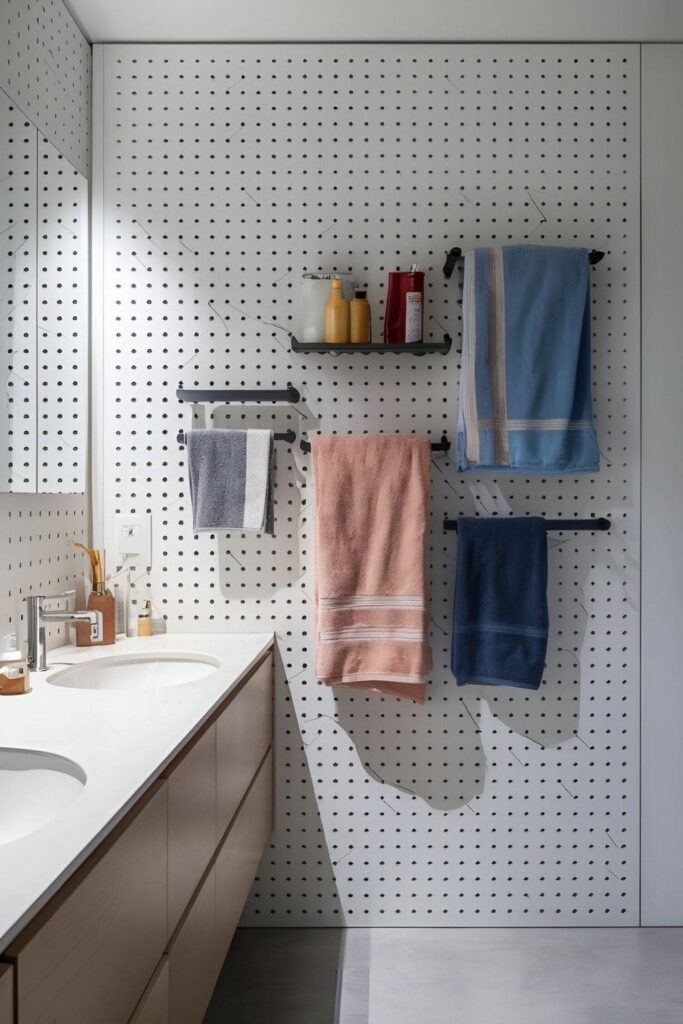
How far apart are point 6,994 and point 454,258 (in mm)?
1967

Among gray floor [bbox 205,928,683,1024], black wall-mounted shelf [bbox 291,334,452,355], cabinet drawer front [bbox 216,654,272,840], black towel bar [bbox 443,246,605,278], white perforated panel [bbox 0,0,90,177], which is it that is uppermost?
white perforated panel [bbox 0,0,90,177]

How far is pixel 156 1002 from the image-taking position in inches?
44.1

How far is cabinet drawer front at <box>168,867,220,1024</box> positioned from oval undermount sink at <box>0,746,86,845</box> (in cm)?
31

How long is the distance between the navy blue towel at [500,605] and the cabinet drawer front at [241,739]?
54cm

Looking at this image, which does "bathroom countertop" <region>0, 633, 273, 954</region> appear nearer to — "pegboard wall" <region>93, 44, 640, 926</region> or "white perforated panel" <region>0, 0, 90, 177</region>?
"pegboard wall" <region>93, 44, 640, 926</region>

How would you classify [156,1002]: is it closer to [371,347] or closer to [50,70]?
[371,347]

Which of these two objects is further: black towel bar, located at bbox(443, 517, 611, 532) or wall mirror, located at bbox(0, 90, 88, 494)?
black towel bar, located at bbox(443, 517, 611, 532)

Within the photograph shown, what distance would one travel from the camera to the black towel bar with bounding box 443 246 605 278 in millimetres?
2172

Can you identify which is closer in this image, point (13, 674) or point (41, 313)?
point (13, 674)

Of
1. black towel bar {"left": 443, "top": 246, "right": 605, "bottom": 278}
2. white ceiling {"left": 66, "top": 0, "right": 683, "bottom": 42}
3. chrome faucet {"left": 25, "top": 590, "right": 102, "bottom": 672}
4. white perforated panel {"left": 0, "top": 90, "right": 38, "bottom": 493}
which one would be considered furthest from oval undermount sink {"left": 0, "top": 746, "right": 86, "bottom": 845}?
white ceiling {"left": 66, "top": 0, "right": 683, "bottom": 42}

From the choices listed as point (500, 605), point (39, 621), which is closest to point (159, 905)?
point (39, 621)

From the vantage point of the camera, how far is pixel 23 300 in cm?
186

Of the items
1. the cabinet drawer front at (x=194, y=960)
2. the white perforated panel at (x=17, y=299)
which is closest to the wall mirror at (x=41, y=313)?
the white perforated panel at (x=17, y=299)

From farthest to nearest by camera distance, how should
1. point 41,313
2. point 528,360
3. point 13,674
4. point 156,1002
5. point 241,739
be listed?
point 528,360
point 41,313
point 241,739
point 13,674
point 156,1002
